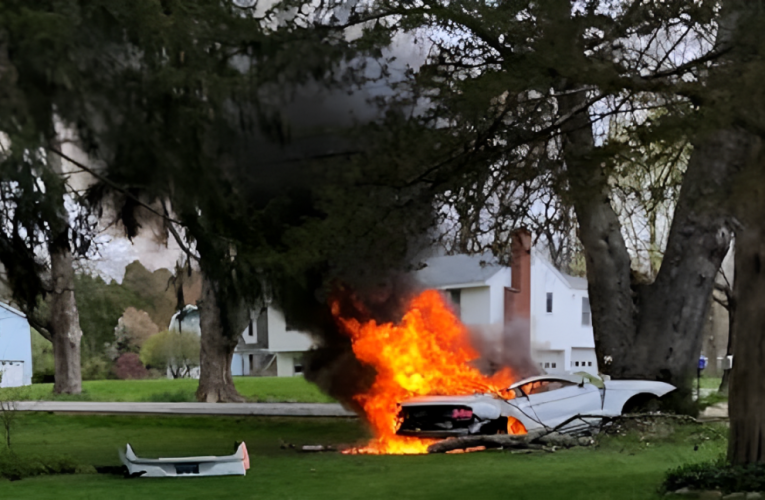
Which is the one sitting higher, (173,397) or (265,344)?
(265,344)

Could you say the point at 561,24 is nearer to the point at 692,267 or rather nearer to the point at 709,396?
the point at 692,267

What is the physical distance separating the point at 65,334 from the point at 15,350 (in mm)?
1539

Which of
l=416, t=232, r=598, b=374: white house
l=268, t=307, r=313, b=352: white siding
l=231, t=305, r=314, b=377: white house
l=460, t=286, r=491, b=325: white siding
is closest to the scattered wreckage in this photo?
l=231, t=305, r=314, b=377: white house

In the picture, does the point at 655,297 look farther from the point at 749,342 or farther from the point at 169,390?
the point at 169,390

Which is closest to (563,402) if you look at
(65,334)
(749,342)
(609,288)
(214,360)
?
(609,288)

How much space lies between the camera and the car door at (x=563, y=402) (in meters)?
15.4

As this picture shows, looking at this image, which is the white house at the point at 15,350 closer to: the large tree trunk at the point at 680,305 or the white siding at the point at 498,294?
the white siding at the point at 498,294

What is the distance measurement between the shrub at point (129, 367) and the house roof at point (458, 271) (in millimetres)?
10367

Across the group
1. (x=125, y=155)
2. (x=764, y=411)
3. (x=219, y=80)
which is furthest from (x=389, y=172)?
(x=764, y=411)

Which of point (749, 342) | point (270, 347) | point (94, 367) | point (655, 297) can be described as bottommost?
point (94, 367)

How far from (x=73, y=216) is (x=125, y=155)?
422cm

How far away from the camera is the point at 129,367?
25500 millimetres

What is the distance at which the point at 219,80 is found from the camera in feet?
38.5

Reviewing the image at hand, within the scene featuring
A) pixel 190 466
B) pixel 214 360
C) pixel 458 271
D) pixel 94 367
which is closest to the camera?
pixel 190 466
